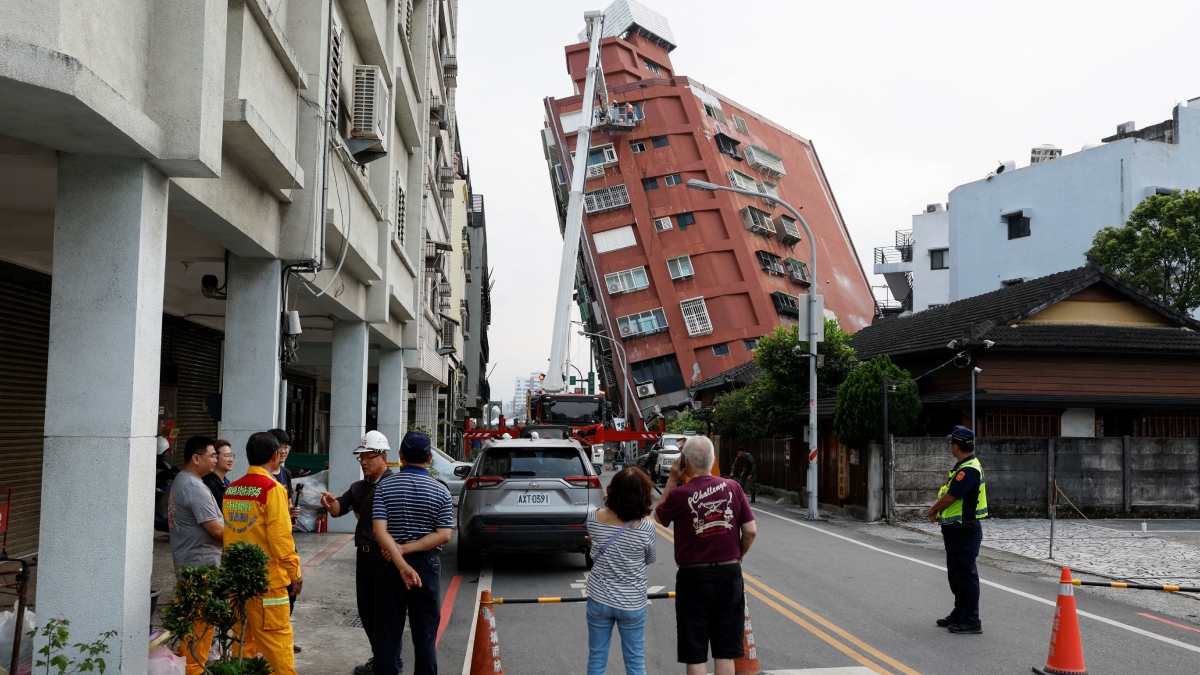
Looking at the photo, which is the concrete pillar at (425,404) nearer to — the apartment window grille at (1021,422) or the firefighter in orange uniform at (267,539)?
the apartment window grille at (1021,422)

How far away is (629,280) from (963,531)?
A: 5557 cm

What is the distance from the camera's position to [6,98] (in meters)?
4.93

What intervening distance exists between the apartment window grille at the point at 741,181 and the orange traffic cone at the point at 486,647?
59.2 m

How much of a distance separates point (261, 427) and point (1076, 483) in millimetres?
18443

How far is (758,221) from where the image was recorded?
64875mm

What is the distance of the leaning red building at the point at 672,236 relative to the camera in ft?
206

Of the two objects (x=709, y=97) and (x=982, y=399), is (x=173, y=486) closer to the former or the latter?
(x=982, y=399)

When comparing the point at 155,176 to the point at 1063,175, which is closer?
the point at 155,176

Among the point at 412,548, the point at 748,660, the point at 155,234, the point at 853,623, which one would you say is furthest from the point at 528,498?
the point at 155,234

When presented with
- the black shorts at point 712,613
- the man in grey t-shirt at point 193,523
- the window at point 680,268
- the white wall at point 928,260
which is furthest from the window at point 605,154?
the black shorts at point 712,613

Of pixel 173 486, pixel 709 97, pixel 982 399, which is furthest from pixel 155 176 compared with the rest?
pixel 709 97

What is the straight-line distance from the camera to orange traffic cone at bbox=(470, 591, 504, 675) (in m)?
6.82

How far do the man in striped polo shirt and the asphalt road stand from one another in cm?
153

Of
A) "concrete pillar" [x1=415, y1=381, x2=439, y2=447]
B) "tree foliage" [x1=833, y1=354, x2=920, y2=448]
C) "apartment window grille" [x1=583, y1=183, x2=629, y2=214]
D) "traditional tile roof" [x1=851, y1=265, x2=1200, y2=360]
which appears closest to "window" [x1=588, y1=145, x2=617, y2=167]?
"apartment window grille" [x1=583, y1=183, x2=629, y2=214]
